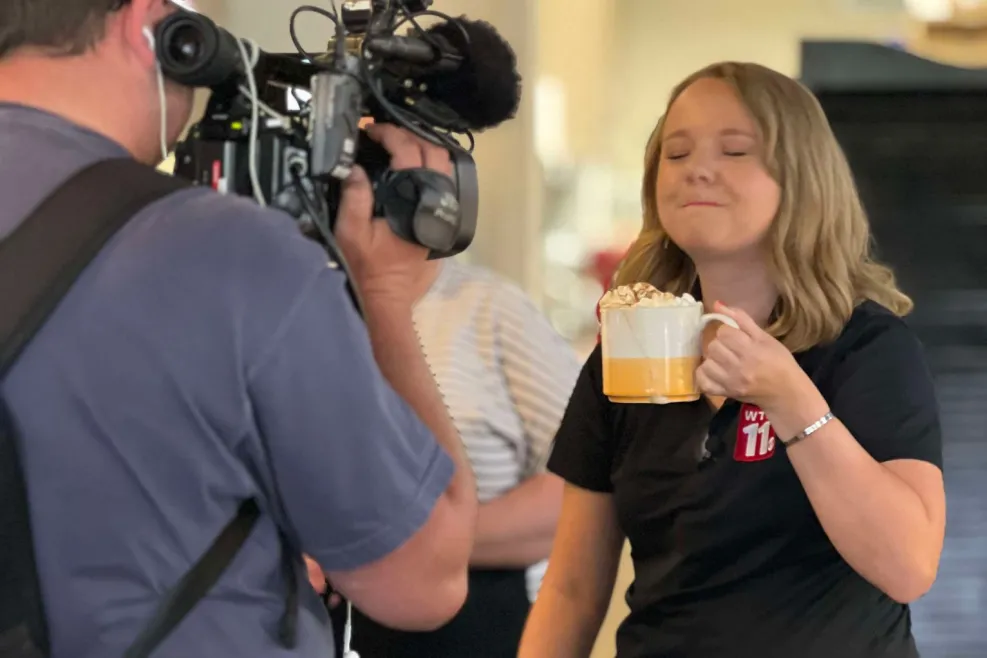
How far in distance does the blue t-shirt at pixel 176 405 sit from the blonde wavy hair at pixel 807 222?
0.57m

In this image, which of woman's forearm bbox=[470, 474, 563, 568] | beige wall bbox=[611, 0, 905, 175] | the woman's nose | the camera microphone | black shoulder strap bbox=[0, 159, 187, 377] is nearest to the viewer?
black shoulder strap bbox=[0, 159, 187, 377]

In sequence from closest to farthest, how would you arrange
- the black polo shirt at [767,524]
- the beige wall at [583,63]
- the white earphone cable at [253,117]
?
the white earphone cable at [253,117] → the black polo shirt at [767,524] → the beige wall at [583,63]

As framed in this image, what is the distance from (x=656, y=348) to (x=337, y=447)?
397 mm

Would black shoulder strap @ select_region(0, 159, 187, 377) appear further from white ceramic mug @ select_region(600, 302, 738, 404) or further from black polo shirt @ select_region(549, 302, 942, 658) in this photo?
black polo shirt @ select_region(549, 302, 942, 658)

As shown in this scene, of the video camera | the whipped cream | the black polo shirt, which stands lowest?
the black polo shirt

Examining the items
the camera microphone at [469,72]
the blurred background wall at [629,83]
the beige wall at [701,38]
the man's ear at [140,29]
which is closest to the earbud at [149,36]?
the man's ear at [140,29]

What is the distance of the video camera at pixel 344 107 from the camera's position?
0.76 meters

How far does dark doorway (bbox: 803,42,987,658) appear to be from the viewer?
7.97 feet

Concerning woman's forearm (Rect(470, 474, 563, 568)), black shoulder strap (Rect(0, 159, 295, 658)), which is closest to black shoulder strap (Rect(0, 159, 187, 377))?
black shoulder strap (Rect(0, 159, 295, 658))

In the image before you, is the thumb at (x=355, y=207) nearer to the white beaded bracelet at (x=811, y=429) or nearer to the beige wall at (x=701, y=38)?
the white beaded bracelet at (x=811, y=429)

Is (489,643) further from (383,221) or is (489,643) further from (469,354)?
(383,221)

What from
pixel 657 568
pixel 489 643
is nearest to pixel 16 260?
pixel 657 568

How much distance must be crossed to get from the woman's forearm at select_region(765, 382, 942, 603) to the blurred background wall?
1.09 metres

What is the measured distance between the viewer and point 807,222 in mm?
1118
